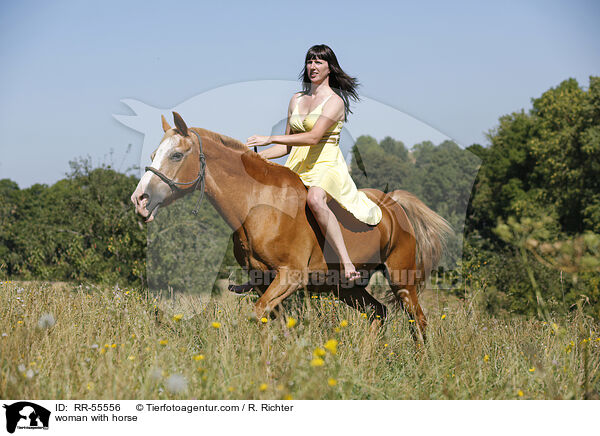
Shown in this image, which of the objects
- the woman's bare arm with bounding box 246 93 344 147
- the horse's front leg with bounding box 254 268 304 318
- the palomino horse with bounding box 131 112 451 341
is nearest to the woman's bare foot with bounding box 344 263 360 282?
the palomino horse with bounding box 131 112 451 341

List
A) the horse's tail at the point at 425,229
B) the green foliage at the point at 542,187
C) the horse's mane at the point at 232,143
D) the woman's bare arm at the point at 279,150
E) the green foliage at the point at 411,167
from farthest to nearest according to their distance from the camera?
the green foliage at the point at 542,187 → the green foliage at the point at 411,167 → the horse's tail at the point at 425,229 → the woman's bare arm at the point at 279,150 → the horse's mane at the point at 232,143

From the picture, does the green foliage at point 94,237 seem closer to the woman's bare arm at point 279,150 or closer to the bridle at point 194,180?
the woman's bare arm at point 279,150

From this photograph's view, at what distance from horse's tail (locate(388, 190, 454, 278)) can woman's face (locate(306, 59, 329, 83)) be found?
204 cm

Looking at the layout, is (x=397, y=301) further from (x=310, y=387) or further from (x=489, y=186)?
(x=489, y=186)

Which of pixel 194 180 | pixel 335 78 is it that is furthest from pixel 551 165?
pixel 194 180

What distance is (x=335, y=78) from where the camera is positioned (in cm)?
494

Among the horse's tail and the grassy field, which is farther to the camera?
the horse's tail

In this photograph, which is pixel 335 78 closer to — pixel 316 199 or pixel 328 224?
pixel 316 199

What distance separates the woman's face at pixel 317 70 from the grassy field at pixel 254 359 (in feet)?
7.38

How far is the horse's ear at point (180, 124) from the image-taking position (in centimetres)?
409

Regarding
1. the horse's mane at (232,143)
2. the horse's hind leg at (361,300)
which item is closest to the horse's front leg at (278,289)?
the horse's mane at (232,143)

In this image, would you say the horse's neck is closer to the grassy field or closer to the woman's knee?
the woman's knee

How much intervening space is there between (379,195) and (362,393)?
283cm

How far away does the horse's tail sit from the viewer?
20.1 feet
